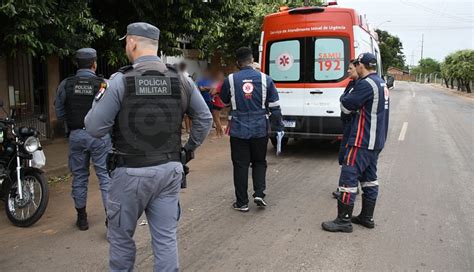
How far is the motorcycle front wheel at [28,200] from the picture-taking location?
471cm

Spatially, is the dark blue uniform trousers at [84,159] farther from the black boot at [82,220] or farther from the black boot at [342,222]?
the black boot at [342,222]

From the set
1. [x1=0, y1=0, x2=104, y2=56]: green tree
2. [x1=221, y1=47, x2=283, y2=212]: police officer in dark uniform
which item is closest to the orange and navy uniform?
[x1=221, y1=47, x2=283, y2=212]: police officer in dark uniform

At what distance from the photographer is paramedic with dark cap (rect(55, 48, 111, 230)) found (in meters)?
4.51

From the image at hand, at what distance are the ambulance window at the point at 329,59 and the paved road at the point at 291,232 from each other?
1.70 meters

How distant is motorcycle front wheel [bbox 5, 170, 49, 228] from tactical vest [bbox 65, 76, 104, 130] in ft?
2.60

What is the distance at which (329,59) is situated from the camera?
26.6 feet

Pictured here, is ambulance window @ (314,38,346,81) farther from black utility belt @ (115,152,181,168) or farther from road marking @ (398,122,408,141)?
black utility belt @ (115,152,181,168)

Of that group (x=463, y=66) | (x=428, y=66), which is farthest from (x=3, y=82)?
(x=428, y=66)

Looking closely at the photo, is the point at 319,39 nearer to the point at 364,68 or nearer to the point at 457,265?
the point at 364,68

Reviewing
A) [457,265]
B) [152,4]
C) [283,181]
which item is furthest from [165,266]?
[152,4]

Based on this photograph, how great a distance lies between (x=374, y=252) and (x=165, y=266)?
218cm

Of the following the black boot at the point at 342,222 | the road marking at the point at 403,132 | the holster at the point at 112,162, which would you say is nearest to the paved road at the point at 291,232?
the black boot at the point at 342,222

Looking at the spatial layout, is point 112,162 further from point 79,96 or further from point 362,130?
point 362,130

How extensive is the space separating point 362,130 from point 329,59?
12.2 feet
